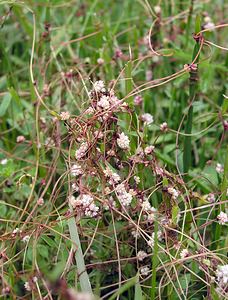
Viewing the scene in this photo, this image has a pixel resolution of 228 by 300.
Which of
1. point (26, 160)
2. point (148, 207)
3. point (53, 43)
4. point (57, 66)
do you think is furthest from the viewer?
point (53, 43)

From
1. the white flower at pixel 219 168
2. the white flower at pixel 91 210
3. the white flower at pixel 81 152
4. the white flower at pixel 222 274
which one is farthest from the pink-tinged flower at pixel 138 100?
the white flower at pixel 222 274

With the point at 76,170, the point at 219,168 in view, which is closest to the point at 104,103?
the point at 76,170

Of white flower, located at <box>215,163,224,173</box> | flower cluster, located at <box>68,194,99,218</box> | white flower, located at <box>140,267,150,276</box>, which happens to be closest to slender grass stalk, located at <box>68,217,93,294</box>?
flower cluster, located at <box>68,194,99,218</box>

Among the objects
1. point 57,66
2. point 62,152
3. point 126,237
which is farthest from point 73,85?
point 126,237

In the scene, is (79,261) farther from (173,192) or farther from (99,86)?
(99,86)

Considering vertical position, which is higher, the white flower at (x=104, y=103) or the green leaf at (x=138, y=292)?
the white flower at (x=104, y=103)

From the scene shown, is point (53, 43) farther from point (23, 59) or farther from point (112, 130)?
point (112, 130)

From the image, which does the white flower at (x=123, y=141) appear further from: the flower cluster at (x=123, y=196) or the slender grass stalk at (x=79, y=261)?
the slender grass stalk at (x=79, y=261)

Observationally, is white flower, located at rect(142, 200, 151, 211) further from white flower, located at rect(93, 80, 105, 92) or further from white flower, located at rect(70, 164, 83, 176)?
white flower, located at rect(93, 80, 105, 92)
